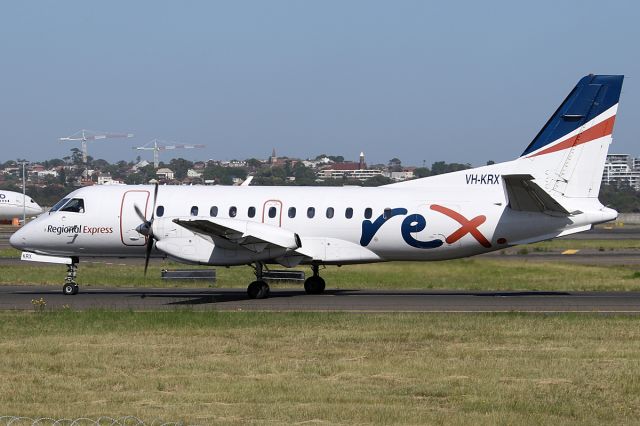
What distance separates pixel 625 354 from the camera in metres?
20.3

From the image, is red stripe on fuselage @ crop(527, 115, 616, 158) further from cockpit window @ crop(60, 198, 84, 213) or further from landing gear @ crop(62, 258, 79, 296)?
landing gear @ crop(62, 258, 79, 296)

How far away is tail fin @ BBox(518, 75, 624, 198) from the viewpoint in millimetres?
31516

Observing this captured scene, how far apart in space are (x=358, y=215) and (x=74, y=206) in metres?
9.54

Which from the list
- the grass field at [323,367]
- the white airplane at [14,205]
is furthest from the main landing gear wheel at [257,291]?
the white airplane at [14,205]

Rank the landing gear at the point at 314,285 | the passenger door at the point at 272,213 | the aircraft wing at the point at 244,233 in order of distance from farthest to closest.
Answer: the landing gear at the point at 314,285 → the passenger door at the point at 272,213 → the aircraft wing at the point at 244,233

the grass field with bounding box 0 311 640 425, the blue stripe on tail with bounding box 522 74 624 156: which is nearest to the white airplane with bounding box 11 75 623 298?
the blue stripe on tail with bounding box 522 74 624 156

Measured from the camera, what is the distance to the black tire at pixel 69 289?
33.9 meters

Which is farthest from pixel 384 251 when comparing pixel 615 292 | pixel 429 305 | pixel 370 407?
pixel 370 407

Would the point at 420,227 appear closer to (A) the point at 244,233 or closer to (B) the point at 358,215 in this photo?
(B) the point at 358,215

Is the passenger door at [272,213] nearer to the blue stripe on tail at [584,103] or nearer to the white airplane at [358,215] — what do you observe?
the white airplane at [358,215]

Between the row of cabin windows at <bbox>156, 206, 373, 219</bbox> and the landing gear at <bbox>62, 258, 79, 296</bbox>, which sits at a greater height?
the row of cabin windows at <bbox>156, 206, 373, 219</bbox>

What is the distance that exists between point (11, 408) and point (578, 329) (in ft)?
44.5

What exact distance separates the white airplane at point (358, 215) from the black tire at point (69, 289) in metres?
0.03

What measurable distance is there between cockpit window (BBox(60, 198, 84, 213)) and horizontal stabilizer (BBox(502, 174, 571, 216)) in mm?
13894
